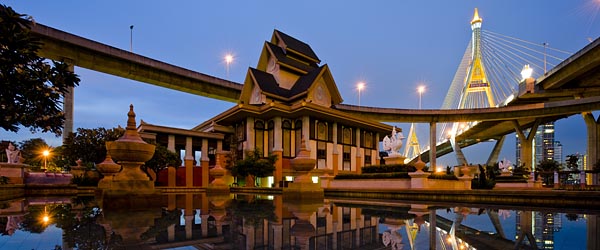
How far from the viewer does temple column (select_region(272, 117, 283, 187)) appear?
3191 centimetres

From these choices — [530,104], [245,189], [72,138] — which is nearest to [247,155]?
[245,189]

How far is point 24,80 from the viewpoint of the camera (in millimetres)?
7777

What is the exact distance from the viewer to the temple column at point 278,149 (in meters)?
31.9

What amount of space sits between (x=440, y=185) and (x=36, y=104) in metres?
17.7

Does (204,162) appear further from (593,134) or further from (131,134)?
(593,134)

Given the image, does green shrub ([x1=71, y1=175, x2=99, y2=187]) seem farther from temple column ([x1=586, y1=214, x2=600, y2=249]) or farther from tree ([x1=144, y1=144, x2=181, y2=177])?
temple column ([x1=586, y1=214, x2=600, y2=249])

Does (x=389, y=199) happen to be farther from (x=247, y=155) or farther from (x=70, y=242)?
(x=247, y=155)

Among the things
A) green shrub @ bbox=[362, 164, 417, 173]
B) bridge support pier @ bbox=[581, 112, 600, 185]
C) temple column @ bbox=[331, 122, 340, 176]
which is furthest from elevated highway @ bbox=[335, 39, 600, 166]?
green shrub @ bbox=[362, 164, 417, 173]

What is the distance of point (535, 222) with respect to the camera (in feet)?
19.6

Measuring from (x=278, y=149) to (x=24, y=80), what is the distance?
2529 cm

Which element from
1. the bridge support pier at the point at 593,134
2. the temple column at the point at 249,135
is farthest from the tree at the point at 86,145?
the bridge support pier at the point at 593,134

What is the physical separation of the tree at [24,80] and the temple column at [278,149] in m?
23.9

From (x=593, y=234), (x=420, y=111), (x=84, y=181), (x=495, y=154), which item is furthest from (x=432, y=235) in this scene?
(x=495, y=154)

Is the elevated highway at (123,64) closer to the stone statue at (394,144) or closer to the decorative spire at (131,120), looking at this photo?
the decorative spire at (131,120)
